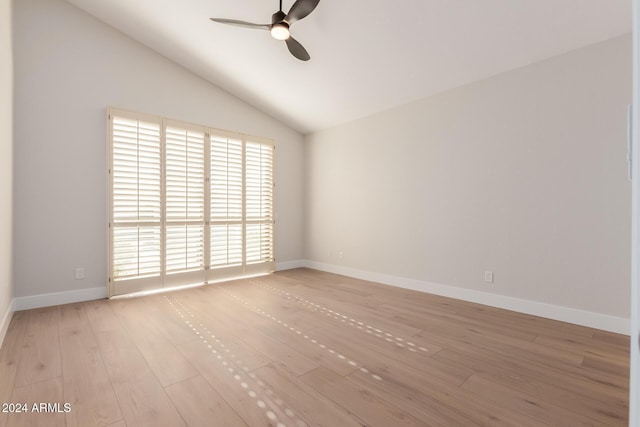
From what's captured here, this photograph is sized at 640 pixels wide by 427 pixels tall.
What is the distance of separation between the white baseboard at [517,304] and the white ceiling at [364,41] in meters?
2.51

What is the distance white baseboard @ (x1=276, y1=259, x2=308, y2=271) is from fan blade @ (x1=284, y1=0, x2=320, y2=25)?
12.9ft

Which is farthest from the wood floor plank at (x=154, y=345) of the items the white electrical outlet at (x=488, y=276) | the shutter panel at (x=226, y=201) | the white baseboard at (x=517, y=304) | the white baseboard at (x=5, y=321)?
the white electrical outlet at (x=488, y=276)

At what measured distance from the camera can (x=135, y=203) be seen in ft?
12.9

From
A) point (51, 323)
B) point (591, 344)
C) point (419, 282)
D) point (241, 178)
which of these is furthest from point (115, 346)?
point (591, 344)

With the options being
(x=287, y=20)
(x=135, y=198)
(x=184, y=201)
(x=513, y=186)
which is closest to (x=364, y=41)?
(x=287, y=20)

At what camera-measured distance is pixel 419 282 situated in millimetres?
4172

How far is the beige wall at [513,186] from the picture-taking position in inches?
111

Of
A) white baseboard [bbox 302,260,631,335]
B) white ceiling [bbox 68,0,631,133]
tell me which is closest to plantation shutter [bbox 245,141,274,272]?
white ceiling [bbox 68,0,631,133]

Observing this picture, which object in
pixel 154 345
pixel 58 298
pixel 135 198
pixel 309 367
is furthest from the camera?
pixel 135 198

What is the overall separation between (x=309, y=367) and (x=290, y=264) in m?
3.64

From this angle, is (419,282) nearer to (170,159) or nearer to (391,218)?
(391,218)

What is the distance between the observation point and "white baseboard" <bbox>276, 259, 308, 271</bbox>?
5605 mm

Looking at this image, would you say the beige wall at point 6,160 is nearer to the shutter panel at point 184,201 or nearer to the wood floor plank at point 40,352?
the wood floor plank at point 40,352

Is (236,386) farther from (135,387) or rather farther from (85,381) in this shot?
(85,381)
